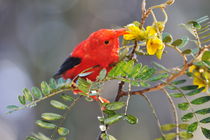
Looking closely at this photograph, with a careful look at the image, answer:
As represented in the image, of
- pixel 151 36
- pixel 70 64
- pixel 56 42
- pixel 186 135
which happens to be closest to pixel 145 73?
pixel 151 36

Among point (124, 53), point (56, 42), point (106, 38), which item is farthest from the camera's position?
point (56, 42)

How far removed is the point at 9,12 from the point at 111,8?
2019mm

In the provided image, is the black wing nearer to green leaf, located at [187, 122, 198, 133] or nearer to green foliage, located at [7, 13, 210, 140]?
green foliage, located at [7, 13, 210, 140]

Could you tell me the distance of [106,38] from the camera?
1.94 meters

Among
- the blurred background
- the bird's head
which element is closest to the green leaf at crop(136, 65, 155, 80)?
the bird's head

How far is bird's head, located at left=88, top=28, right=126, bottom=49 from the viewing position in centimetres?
183

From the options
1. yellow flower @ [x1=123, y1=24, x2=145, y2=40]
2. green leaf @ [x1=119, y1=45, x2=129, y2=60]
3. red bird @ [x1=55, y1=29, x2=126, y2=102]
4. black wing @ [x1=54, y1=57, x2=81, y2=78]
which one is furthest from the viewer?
black wing @ [x1=54, y1=57, x2=81, y2=78]

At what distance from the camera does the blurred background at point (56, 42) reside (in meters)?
5.84

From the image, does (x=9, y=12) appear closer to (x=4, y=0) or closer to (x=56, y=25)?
(x=4, y=0)

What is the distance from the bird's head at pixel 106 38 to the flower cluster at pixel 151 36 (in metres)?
0.33

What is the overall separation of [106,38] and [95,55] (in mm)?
117

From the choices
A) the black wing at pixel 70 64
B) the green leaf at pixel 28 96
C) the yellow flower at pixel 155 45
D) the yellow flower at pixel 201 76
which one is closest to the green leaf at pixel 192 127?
the yellow flower at pixel 201 76

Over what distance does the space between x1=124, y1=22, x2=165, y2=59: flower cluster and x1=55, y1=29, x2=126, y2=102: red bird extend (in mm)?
229

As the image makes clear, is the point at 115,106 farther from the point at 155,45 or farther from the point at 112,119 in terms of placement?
the point at 155,45
